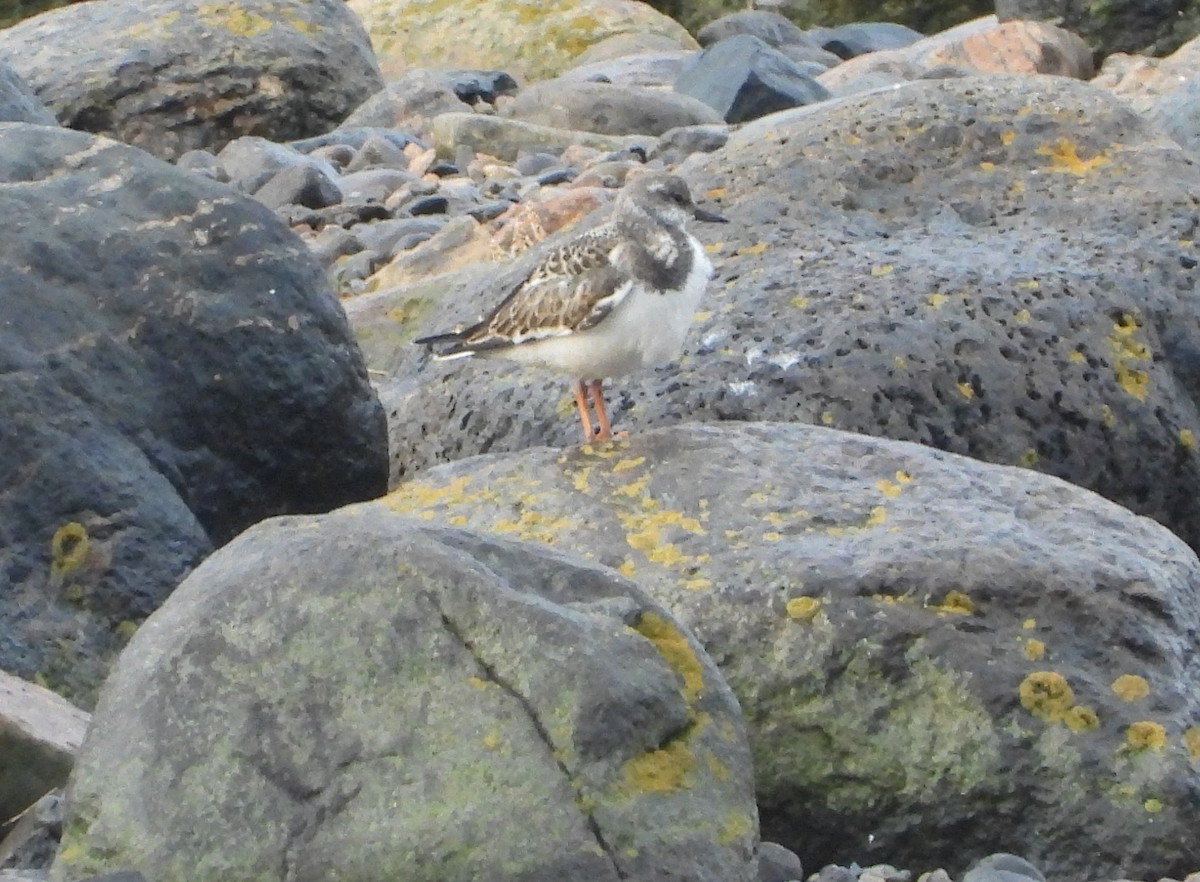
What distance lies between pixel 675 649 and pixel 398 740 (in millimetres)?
730

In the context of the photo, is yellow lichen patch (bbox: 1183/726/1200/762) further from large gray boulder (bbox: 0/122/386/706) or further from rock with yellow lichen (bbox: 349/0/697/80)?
rock with yellow lichen (bbox: 349/0/697/80)

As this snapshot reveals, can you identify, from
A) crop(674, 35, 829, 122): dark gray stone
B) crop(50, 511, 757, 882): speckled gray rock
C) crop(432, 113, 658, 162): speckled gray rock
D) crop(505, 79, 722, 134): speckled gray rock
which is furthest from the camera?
crop(674, 35, 829, 122): dark gray stone

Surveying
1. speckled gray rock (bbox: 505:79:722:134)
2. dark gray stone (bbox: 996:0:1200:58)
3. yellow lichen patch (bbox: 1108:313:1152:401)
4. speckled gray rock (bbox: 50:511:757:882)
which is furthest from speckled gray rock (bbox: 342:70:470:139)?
speckled gray rock (bbox: 50:511:757:882)

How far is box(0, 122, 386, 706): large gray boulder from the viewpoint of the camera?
718 centimetres

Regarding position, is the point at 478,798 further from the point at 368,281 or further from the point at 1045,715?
the point at 368,281

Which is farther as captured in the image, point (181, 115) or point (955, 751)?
point (181, 115)

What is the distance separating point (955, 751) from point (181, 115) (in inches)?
517

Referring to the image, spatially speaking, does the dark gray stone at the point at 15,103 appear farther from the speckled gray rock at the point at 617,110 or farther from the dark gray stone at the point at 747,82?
the dark gray stone at the point at 747,82

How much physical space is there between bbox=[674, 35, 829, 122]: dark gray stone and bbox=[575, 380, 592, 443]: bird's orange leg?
10.7 metres

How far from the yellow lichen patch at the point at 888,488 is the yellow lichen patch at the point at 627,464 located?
31.8 inches

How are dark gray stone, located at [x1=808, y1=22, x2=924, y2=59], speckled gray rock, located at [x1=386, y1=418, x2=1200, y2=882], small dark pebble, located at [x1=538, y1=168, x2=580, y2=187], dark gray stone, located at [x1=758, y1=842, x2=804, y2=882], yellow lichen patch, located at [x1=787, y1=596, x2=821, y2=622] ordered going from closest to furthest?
1. dark gray stone, located at [x1=758, y1=842, x2=804, y2=882]
2. speckled gray rock, located at [x1=386, y1=418, x2=1200, y2=882]
3. yellow lichen patch, located at [x1=787, y1=596, x2=821, y2=622]
4. small dark pebble, located at [x1=538, y1=168, x2=580, y2=187]
5. dark gray stone, located at [x1=808, y1=22, x2=924, y2=59]

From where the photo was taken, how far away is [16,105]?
11258 millimetres

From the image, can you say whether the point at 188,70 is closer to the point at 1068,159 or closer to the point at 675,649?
the point at 1068,159

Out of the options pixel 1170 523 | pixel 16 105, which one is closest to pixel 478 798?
pixel 1170 523
